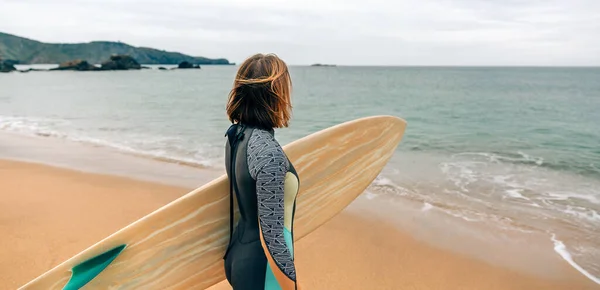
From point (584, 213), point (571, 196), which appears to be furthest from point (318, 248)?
point (571, 196)

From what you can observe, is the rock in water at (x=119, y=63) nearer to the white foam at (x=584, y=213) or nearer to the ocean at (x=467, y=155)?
the ocean at (x=467, y=155)

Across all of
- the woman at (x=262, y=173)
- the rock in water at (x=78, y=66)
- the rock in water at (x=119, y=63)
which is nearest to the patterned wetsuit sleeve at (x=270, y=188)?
the woman at (x=262, y=173)

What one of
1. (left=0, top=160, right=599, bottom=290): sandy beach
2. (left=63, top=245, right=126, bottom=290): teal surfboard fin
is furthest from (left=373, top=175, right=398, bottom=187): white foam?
(left=63, top=245, right=126, bottom=290): teal surfboard fin

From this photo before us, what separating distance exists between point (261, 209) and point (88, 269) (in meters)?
1.06

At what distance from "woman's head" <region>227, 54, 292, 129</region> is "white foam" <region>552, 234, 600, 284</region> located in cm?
301

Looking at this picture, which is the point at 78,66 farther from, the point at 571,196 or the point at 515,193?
the point at 571,196

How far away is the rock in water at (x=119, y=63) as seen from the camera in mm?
81419

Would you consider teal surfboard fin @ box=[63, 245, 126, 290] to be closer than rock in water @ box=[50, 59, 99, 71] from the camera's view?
Yes

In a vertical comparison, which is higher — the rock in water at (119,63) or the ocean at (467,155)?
the rock in water at (119,63)

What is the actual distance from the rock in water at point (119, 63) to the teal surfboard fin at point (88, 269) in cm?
8596

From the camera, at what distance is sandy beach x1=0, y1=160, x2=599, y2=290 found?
3109 millimetres

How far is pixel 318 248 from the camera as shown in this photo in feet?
11.7

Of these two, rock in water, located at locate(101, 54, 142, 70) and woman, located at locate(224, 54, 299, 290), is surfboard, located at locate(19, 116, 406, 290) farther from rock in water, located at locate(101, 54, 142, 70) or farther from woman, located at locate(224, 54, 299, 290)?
rock in water, located at locate(101, 54, 142, 70)

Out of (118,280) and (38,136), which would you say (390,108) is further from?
(118,280)
